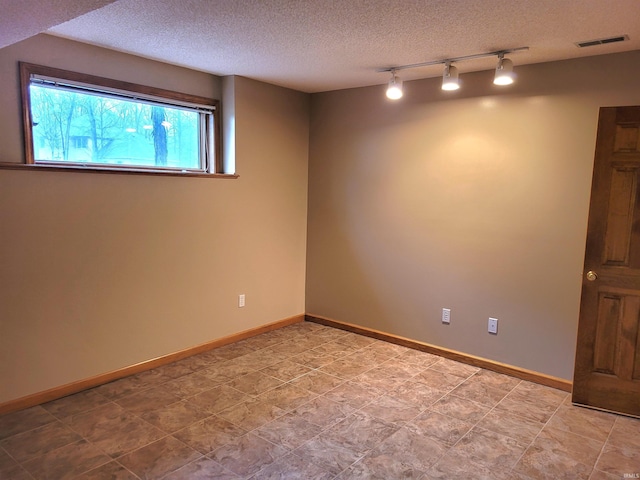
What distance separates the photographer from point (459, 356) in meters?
3.76

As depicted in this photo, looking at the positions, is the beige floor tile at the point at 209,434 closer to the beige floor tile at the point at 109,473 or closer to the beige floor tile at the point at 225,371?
the beige floor tile at the point at 109,473

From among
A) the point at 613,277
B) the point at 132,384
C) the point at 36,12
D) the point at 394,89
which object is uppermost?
the point at 394,89

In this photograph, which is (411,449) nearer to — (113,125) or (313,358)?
(313,358)

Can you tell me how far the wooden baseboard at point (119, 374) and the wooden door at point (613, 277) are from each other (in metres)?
2.69

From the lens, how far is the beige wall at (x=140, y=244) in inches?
109

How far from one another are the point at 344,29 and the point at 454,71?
104cm

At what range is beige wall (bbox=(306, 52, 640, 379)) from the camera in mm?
3174

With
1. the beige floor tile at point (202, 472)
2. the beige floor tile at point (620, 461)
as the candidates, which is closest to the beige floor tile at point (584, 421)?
the beige floor tile at point (620, 461)

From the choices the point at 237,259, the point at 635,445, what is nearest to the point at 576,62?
the point at 635,445

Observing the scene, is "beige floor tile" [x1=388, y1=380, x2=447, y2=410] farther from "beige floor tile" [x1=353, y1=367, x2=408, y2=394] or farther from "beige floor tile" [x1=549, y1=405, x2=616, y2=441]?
"beige floor tile" [x1=549, y1=405, x2=616, y2=441]

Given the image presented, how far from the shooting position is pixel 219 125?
3.96 meters

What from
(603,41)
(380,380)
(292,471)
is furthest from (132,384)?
(603,41)

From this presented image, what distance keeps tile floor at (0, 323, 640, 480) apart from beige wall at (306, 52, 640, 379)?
500 mm

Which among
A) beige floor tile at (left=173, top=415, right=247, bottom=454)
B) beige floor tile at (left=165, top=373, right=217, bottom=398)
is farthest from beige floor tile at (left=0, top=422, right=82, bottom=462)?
beige floor tile at (left=165, top=373, right=217, bottom=398)
